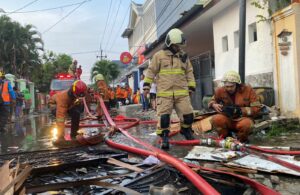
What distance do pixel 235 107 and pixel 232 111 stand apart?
8 centimetres

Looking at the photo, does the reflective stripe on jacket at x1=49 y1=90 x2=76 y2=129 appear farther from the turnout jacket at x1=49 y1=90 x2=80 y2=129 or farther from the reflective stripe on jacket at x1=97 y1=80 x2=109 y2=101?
the reflective stripe on jacket at x1=97 y1=80 x2=109 y2=101

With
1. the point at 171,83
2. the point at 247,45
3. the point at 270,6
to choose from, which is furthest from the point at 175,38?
the point at 247,45

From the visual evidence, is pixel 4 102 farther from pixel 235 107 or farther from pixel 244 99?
pixel 244 99

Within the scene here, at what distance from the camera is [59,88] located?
61.1ft

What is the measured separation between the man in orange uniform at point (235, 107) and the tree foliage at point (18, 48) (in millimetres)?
27536

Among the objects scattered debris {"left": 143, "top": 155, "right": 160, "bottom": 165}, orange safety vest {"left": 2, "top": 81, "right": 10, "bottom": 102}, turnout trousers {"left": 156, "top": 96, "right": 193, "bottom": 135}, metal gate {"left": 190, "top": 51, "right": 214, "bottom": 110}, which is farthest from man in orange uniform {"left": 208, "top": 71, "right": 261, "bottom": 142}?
metal gate {"left": 190, "top": 51, "right": 214, "bottom": 110}

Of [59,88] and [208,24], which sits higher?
[208,24]

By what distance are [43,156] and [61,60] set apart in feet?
188

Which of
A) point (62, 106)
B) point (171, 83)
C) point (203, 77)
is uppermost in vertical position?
point (203, 77)

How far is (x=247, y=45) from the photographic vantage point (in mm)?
10430

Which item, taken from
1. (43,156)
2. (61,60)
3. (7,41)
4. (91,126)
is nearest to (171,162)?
(43,156)

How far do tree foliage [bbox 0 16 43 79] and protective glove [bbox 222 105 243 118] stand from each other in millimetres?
27613

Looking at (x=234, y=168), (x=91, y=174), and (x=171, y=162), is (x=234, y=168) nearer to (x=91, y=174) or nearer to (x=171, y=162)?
(x=171, y=162)

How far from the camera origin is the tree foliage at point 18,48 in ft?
100
